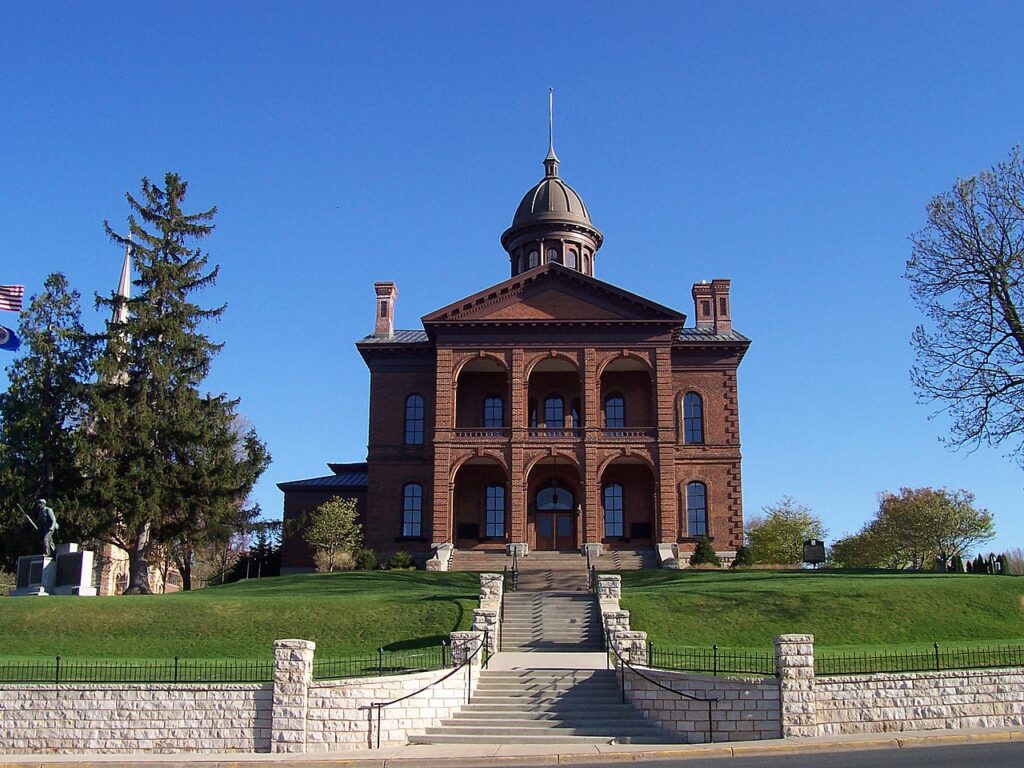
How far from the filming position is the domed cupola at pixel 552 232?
194 ft

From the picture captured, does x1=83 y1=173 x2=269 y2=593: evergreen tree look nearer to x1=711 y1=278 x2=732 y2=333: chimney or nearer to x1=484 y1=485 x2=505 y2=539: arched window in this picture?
x1=484 y1=485 x2=505 y2=539: arched window

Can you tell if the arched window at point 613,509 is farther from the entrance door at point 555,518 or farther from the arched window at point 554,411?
the arched window at point 554,411

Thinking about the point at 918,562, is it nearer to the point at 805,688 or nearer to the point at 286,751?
the point at 805,688

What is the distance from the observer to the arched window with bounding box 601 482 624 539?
49.0 m

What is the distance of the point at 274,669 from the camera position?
19766 millimetres

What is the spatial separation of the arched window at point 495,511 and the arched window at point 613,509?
184 inches

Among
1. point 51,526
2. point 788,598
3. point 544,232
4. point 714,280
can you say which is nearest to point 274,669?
point 788,598

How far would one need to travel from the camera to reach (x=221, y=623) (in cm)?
2930

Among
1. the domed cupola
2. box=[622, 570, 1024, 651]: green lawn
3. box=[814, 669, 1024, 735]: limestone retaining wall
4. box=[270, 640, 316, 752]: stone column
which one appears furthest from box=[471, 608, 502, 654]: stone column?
the domed cupola

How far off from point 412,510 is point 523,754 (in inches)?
1238

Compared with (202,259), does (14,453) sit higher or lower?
lower

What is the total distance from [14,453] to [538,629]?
74.3ft

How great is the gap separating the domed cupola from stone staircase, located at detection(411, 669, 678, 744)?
3841 centimetres

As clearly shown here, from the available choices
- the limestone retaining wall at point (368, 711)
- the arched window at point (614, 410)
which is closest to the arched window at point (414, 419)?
the arched window at point (614, 410)
